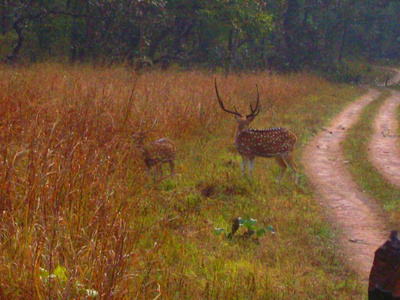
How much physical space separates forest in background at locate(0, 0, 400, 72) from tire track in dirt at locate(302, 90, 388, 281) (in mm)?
9707

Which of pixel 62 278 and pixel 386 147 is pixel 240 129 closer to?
pixel 386 147

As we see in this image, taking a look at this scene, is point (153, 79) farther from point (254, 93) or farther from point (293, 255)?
point (293, 255)

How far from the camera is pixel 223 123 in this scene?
45.8ft

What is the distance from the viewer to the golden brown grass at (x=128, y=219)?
4.24m

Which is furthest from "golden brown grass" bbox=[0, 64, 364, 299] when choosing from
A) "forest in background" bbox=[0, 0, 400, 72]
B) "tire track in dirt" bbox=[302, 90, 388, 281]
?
"forest in background" bbox=[0, 0, 400, 72]

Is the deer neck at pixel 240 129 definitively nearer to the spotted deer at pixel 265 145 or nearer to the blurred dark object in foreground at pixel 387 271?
the spotted deer at pixel 265 145

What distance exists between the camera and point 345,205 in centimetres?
880

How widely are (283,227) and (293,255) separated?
36.9 inches

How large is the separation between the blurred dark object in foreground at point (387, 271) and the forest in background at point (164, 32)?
56.4ft

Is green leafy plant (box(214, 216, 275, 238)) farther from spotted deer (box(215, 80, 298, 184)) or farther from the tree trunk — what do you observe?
the tree trunk

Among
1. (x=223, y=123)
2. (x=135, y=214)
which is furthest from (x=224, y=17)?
(x=135, y=214)

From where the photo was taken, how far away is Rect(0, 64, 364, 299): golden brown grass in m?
4.24

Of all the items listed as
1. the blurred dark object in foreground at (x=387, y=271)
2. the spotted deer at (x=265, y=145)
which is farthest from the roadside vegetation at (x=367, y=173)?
the blurred dark object in foreground at (x=387, y=271)

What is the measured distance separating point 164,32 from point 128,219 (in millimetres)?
Result: 22843
